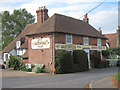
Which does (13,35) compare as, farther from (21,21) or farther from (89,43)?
(89,43)

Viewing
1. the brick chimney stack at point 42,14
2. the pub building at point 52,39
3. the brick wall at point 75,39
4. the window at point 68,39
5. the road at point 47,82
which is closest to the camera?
the road at point 47,82

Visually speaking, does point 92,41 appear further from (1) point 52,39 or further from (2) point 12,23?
(2) point 12,23

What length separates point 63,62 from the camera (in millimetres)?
20828

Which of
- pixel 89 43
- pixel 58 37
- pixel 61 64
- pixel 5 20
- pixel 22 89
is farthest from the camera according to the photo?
pixel 5 20

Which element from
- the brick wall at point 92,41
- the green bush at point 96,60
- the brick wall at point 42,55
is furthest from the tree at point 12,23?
the green bush at point 96,60

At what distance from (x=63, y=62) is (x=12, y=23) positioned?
30.9 meters

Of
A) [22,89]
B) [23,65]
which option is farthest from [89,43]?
[22,89]

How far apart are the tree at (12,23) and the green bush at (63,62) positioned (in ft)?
91.1

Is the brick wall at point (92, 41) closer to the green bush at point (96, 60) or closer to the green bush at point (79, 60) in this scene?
the green bush at point (96, 60)

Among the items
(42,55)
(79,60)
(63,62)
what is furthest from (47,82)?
(79,60)

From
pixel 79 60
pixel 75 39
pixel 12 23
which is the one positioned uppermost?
pixel 12 23

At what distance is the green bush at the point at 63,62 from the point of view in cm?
2078

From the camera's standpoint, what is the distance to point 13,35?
155ft

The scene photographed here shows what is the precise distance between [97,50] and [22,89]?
810 inches
